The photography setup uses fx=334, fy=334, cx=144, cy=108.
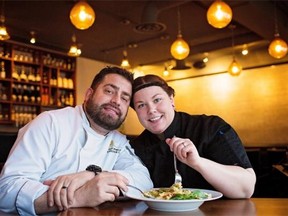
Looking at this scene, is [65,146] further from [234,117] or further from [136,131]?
[136,131]

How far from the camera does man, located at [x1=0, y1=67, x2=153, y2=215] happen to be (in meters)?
1.12

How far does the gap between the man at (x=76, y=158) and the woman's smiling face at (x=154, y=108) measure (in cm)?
8

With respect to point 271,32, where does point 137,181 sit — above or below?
below

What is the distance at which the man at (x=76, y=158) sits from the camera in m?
1.12

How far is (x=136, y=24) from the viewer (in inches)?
197

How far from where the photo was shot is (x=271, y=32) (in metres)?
5.52

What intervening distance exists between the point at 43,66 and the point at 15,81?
675 mm

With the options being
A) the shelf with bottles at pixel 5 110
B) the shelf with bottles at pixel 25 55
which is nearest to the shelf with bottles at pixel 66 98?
the shelf with bottles at pixel 25 55

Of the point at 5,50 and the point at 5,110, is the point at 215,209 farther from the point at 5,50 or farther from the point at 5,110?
the point at 5,50

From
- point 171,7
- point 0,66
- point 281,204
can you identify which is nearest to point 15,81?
point 0,66

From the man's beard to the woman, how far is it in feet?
0.41

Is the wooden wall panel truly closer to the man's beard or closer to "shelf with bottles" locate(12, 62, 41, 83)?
"shelf with bottles" locate(12, 62, 41, 83)

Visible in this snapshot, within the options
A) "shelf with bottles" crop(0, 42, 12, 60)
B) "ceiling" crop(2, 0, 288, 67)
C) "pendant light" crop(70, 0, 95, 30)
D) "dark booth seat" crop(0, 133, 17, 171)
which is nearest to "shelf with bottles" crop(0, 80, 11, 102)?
"shelf with bottles" crop(0, 42, 12, 60)

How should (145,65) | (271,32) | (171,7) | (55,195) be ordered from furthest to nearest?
(145,65)
(271,32)
(171,7)
(55,195)
